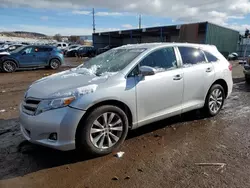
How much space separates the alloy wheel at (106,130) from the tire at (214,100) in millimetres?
2320

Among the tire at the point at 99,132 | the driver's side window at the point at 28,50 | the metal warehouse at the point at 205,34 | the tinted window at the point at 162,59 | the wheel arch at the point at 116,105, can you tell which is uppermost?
the metal warehouse at the point at 205,34

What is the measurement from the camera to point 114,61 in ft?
13.6

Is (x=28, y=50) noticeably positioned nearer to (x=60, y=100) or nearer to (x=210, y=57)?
(x=210, y=57)

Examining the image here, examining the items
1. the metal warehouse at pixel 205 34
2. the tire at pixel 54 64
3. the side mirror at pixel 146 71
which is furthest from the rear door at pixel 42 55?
the metal warehouse at pixel 205 34

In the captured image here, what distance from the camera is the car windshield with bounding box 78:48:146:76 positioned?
12.6ft

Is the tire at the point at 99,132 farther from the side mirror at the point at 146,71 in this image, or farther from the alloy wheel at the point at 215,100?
the alloy wheel at the point at 215,100

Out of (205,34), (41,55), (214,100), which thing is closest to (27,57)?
(41,55)

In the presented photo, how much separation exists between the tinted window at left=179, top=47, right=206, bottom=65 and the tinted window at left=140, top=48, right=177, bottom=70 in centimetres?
26

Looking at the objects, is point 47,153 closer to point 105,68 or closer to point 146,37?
point 105,68

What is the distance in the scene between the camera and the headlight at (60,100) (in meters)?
3.09

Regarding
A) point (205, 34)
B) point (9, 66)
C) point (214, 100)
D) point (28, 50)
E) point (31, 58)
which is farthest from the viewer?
point (205, 34)

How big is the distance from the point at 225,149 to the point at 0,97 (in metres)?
6.78

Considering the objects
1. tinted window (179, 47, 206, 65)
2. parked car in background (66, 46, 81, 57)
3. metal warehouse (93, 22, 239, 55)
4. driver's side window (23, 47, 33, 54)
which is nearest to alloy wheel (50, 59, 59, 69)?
driver's side window (23, 47, 33, 54)

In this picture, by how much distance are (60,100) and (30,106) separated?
55 cm
